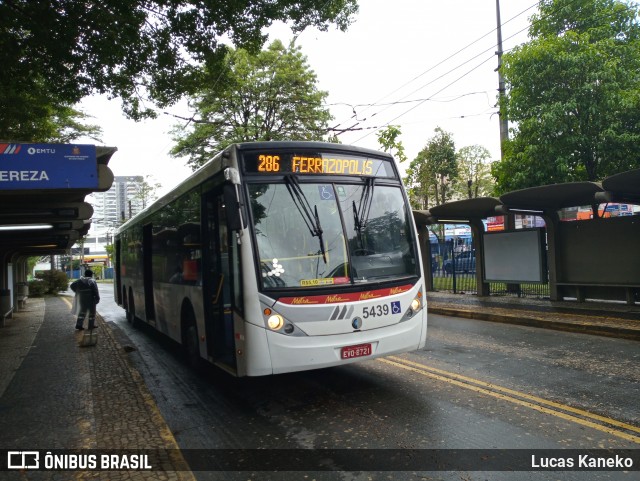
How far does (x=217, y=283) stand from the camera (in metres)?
6.23

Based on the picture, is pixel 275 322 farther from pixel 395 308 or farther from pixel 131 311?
pixel 131 311

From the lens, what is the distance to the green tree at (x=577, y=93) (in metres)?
13.5

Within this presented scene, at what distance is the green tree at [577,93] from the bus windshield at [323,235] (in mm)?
10460

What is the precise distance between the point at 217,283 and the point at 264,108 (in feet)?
69.1

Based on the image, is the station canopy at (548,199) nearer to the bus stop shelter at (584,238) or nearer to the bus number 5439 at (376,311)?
the bus stop shelter at (584,238)

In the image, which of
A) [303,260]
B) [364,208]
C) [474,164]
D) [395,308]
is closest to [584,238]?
[395,308]

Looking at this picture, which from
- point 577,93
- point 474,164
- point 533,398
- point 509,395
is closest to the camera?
point 533,398

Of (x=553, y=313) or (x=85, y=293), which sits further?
(x=553, y=313)

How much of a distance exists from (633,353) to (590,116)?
891 cm

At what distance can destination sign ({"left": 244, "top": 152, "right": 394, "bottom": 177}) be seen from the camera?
18.0 ft

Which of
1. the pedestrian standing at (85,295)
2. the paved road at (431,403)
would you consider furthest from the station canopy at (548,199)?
the pedestrian standing at (85,295)

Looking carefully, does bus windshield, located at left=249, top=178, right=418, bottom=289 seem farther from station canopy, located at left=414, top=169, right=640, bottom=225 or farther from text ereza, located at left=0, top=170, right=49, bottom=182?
station canopy, located at left=414, top=169, right=640, bottom=225

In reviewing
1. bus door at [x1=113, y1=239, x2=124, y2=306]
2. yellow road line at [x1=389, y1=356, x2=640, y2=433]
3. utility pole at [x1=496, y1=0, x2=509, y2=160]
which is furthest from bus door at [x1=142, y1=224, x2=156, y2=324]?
utility pole at [x1=496, y1=0, x2=509, y2=160]

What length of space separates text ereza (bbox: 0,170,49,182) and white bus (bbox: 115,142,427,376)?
1983mm
